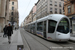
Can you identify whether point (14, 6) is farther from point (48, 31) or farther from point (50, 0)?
point (48, 31)

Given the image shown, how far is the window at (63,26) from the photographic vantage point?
8742mm

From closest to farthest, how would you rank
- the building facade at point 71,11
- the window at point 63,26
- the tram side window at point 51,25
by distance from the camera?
the window at point 63,26, the tram side window at point 51,25, the building facade at point 71,11

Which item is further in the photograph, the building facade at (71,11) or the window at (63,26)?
the building facade at (71,11)

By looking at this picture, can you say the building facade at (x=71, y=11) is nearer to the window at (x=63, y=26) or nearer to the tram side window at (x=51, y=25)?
the window at (x=63, y=26)

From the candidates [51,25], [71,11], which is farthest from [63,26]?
[71,11]

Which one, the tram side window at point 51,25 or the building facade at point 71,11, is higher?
the building facade at point 71,11

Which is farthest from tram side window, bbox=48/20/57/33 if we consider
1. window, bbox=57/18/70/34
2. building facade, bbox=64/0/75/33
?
building facade, bbox=64/0/75/33

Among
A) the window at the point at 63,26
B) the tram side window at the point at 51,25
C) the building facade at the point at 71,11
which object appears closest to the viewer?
the window at the point at 63,26

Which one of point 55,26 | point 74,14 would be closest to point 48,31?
point 55,26

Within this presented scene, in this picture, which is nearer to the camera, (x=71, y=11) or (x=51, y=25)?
(x=51, y=25)

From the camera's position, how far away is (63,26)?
29.2 ft

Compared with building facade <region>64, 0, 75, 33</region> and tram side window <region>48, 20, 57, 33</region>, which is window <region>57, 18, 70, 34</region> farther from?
building facade <region>64, 0, 75, 33</region>

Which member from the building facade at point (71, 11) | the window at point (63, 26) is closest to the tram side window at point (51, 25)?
the window at point (63, 26)

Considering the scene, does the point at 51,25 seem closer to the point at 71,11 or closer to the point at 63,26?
the point at 63,26
